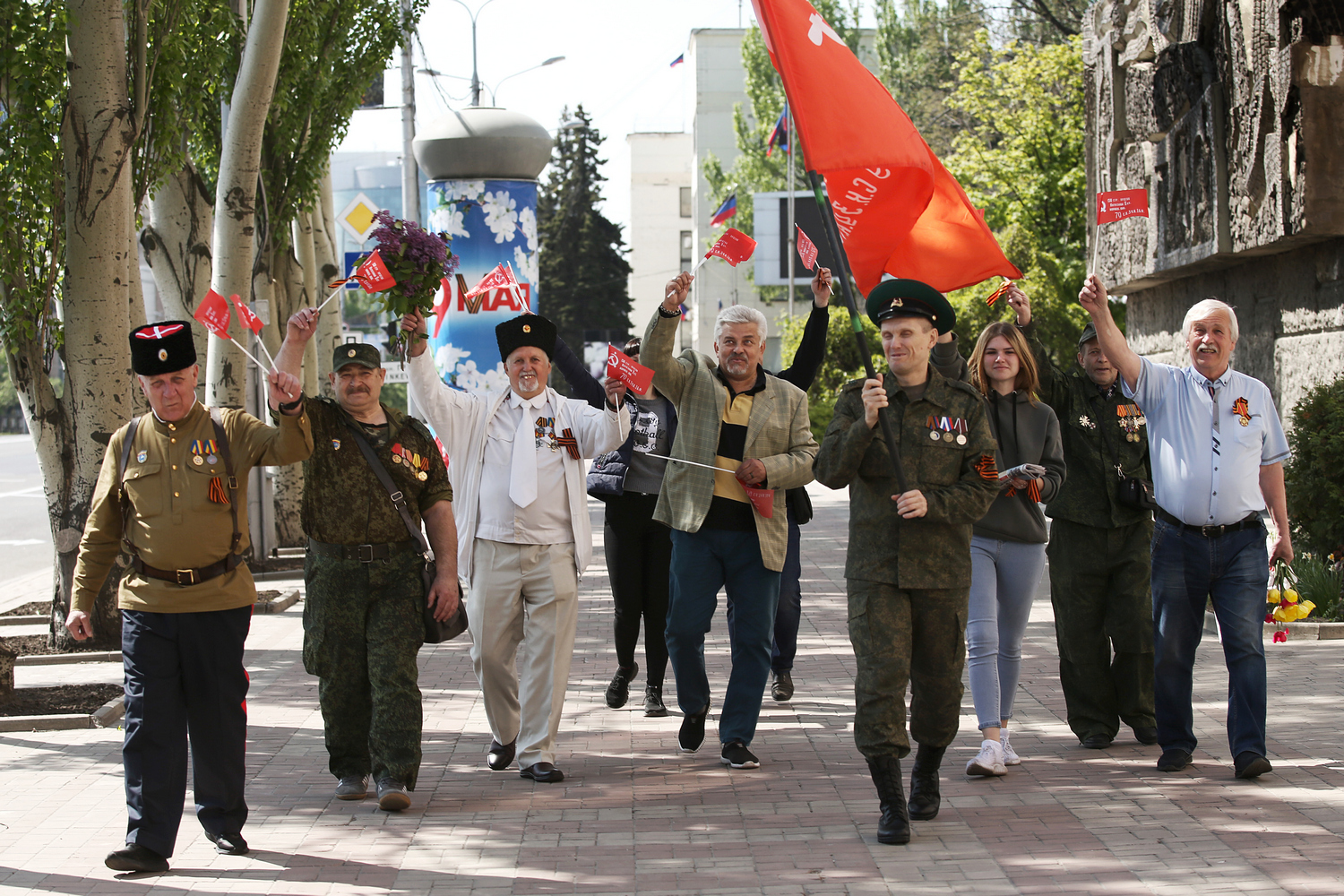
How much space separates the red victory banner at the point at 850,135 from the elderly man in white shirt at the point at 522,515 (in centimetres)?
138

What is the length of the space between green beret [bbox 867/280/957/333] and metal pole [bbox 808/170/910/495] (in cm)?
10

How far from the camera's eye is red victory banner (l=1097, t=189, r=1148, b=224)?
6246mm

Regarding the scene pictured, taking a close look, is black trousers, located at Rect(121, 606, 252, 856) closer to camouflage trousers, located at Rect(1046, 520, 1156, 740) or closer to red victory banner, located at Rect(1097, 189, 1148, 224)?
camouflage trousers, located at Rect(1046, 520, 1156, 740)

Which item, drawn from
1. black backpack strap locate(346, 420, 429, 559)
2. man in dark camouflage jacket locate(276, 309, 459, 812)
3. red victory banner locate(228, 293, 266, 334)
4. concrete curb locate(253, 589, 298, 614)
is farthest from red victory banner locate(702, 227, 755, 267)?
concrete curb locate(253, 589, 298, 614)

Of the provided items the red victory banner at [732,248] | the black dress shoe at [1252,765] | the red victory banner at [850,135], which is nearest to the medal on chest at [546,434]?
the red victory banner at [732,248]

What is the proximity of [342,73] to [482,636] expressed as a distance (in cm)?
1124

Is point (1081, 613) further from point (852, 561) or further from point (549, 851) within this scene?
point (549, 851)

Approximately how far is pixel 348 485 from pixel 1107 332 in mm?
3304

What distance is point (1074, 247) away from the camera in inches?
1168

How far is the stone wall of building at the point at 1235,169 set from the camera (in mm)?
10828

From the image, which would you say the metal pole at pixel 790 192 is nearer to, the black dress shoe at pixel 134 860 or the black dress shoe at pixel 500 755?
the black dress shoe at pixel 500 755

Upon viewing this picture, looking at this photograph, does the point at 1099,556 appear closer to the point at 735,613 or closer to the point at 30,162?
the point at 735,613

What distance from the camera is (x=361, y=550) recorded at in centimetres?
590

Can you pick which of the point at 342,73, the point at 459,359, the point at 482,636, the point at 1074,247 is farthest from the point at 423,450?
the point at 1074,247
